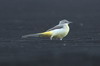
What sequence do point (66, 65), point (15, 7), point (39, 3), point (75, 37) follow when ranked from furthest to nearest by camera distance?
point (39, 3)
point (15, 7)
point (75, 37)
point (66, 65)

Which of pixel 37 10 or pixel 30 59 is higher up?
pixel 37 10

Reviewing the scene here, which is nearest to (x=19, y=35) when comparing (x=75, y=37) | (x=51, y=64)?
(x=75, y=37)

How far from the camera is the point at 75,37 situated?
72.9ft

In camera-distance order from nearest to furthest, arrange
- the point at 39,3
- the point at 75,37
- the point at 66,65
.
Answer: the point at 66,65
the point at 75,37
the point at 39,3

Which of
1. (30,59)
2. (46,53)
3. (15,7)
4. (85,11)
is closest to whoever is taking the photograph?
(30,59)

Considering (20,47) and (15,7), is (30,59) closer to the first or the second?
(20,47)

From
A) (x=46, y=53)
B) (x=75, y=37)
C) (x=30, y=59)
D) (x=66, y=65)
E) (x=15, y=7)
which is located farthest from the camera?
(x=15, y=7)

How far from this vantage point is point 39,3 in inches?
1964

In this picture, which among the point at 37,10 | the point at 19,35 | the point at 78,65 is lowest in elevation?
the point at 78,65

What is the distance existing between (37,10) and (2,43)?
22752mm

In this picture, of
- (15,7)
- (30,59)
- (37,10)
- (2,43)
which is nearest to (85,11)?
(37,10)

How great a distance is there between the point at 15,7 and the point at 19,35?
23.3 metres

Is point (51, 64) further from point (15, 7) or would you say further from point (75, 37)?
point (15, 7)

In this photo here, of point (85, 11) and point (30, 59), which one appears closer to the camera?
point (30, 59)
